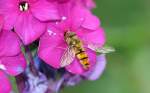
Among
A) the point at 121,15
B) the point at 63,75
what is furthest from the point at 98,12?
the point at 63,75

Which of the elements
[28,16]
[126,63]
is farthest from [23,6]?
[126,63]

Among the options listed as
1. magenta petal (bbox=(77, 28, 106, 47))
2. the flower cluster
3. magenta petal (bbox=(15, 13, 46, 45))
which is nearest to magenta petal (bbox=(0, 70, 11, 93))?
the flower cluster

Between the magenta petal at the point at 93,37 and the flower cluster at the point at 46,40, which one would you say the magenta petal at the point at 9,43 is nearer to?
the flower cluster at the point at 46,40

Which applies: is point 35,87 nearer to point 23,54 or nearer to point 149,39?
point 23,54

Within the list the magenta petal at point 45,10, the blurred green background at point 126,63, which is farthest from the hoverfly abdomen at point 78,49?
the blurred green background at point 126,63

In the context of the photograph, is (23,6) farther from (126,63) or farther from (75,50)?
(126,63)

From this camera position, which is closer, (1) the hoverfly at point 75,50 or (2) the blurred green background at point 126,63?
(1) the hoverfly at point 75,50

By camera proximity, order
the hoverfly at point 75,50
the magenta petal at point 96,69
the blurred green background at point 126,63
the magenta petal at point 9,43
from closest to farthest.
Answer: the magenta petal at point 9,43, the hoverfly at point 75,50, the magenta petal at point 96,69, the blurred green background at point 126,63
